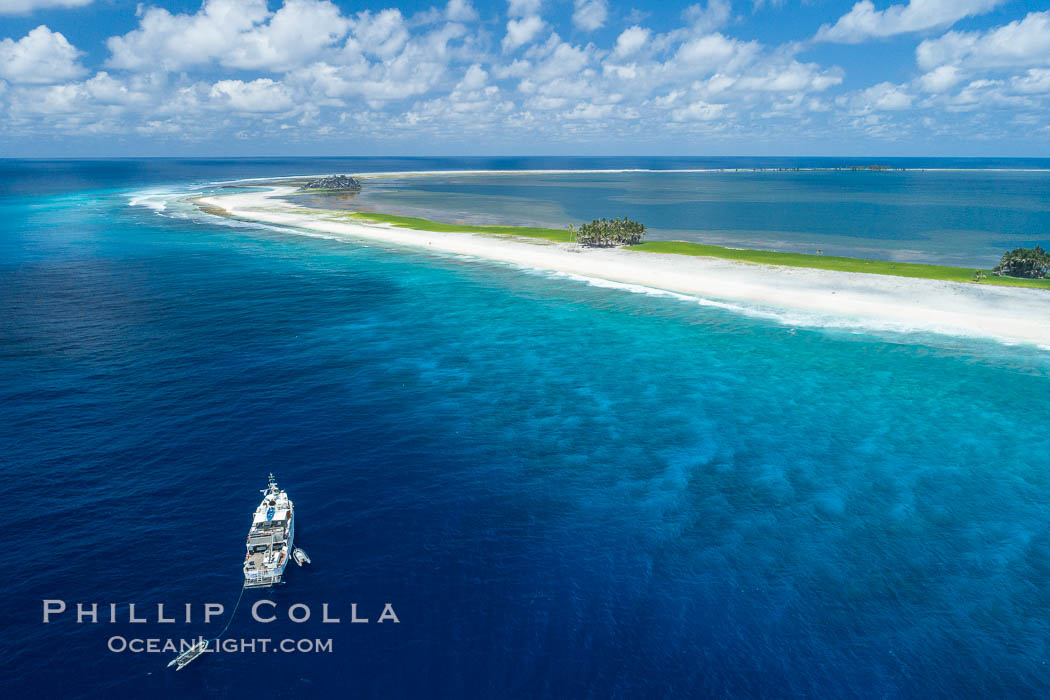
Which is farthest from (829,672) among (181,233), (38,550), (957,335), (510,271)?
(181,233)

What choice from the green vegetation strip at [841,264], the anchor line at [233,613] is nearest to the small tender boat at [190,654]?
the anchor line at [233,613]

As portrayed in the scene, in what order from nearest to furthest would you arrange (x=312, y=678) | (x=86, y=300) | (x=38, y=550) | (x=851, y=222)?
1. (x=312, y=678)
2. (x=38, y=550)
3. (x=86, y=300)
4. (x=851, y=222)

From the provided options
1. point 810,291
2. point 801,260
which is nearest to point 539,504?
point 810,291

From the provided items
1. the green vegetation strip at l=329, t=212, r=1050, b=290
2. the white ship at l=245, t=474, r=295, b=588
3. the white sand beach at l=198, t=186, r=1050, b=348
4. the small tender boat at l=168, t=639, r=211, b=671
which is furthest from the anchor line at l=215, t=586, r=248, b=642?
the green vegetation strip at l=329, t=212, r=1050, b=290

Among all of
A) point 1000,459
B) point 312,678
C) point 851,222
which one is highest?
point 851,222

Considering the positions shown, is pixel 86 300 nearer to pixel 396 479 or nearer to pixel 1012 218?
pixel 396 479

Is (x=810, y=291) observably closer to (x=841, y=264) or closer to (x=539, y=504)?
(x=841, y=264)

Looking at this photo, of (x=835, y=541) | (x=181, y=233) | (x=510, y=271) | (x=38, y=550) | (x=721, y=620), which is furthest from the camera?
(x=181, y=233)

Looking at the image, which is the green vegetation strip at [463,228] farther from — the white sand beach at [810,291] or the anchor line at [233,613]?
the anchor line at [233,613]
